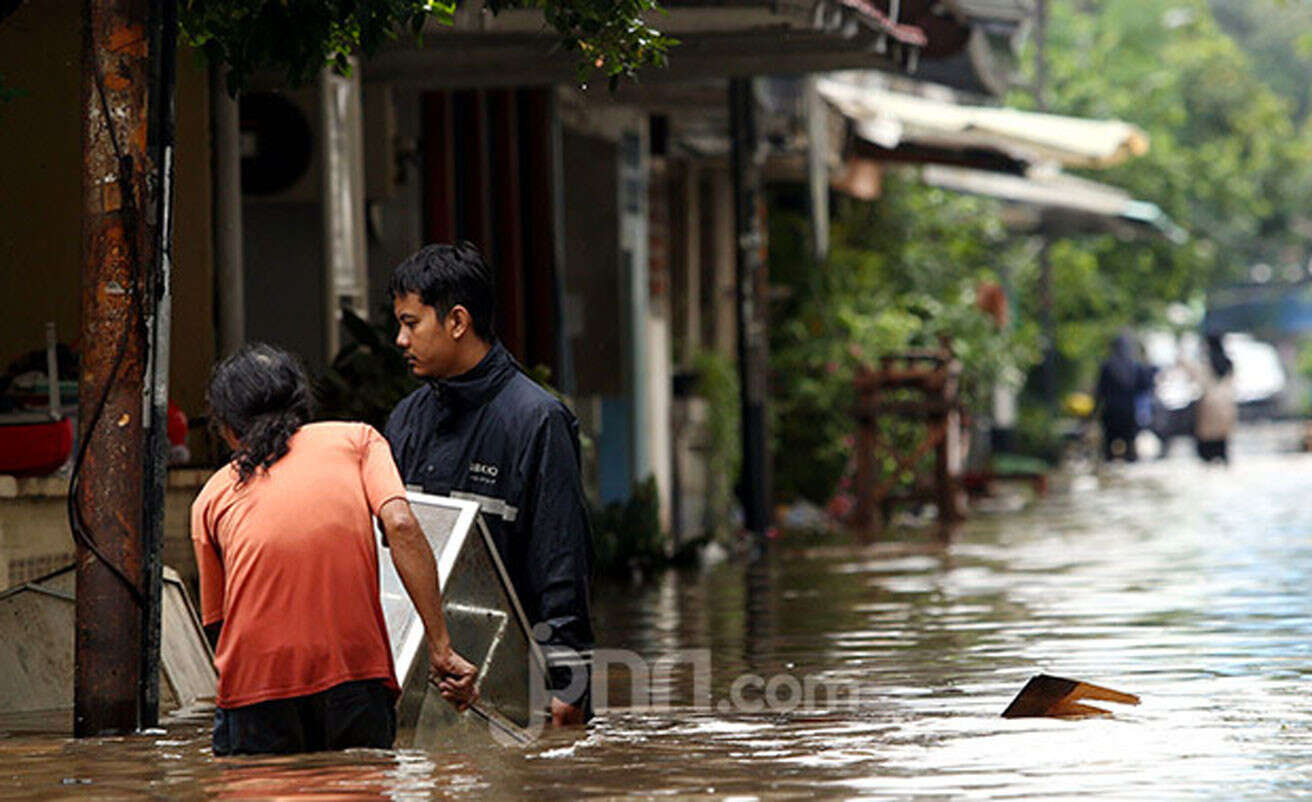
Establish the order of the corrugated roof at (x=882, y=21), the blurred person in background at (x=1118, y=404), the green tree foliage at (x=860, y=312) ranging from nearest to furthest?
the corrugated roof at (x=882, y=21)
the green tree foliage at (x=860, y=312)
the blurred person in background at (x=1118, y=404)

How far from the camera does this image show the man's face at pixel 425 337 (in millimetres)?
7629

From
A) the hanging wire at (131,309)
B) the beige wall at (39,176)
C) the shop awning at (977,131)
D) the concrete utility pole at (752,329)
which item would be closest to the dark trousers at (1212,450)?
the shop awning at (977,131)

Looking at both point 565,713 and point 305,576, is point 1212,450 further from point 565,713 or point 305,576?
point 305,576

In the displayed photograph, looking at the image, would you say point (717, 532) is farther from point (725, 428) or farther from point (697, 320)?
point (697, 320)

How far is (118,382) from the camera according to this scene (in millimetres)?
8828

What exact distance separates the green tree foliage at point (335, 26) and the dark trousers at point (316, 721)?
2623 millimetres

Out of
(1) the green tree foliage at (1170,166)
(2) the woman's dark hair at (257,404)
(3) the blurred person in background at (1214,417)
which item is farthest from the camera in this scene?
(1) the green tree foliage at (1170,166)

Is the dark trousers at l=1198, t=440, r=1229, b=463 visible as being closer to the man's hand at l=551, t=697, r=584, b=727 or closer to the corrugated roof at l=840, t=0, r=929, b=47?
the corrugated roof at l=840, t=0, r=929, b=47

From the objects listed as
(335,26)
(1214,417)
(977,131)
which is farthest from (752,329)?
(1214,417)

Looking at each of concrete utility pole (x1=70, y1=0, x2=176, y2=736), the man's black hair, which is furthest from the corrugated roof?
the man's black hair

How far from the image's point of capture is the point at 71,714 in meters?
9.58

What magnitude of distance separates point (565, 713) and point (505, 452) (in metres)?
0.68

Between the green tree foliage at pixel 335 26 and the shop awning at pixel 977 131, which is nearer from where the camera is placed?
the green tree foliage at pixel 335 26

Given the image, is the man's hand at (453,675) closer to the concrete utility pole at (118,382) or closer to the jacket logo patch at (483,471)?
the jacket logo patch at (483,471)
